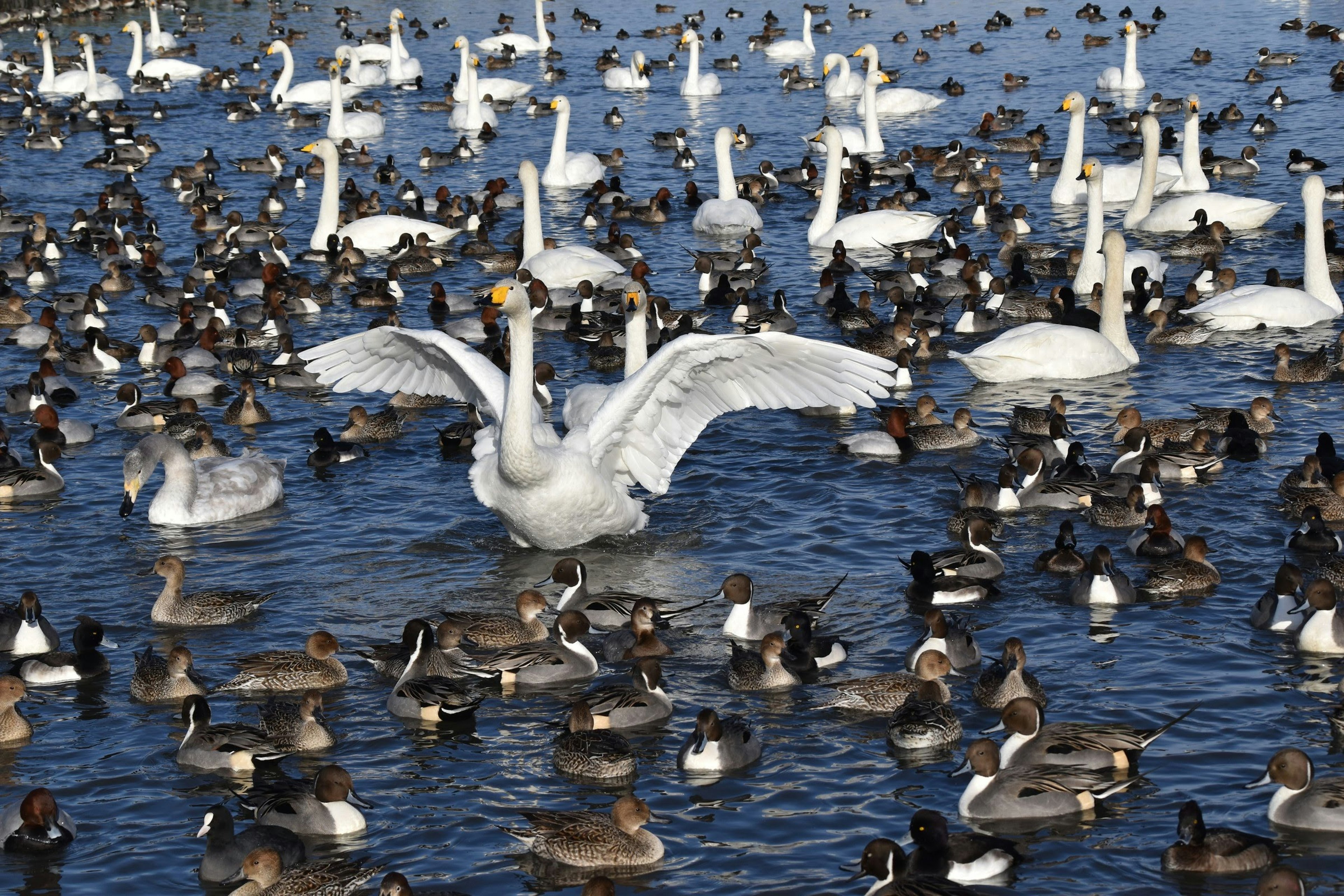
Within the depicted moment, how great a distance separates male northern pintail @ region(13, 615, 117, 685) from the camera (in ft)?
44.3

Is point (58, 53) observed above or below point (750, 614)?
above

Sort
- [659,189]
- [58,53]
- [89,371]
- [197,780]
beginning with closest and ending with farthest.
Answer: [197,780] → [89,371] → [659,189] → [58,53]

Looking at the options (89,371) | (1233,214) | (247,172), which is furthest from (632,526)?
(247,172)

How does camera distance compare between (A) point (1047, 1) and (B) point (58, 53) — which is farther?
(A) point (1047, 1)

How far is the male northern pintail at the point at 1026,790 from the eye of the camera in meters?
10.9

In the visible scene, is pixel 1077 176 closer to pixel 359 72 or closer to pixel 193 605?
pixel 193 605

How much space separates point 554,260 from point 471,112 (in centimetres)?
1831

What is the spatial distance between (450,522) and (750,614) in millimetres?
4322

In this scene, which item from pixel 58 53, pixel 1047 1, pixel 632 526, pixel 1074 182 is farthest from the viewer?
pixel 1047 1

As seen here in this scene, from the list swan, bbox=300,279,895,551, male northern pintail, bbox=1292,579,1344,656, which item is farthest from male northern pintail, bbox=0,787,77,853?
male northern pintail, bbox=1292,579,1344,656

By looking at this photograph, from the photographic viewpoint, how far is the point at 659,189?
34.8 m

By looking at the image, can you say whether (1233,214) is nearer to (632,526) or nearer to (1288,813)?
(632,526)

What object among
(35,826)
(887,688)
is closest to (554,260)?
(887,688)

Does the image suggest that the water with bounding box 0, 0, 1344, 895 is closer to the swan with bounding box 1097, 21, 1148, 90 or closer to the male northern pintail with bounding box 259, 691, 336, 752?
the male northern pintail with bounding box 259, 691, 336, 752
